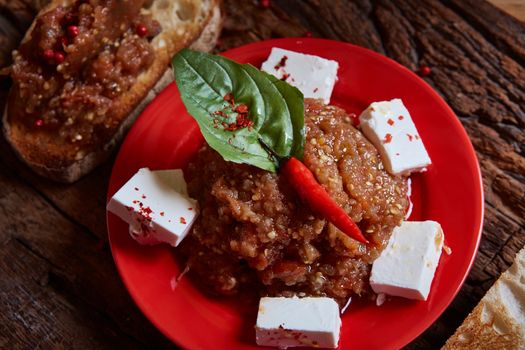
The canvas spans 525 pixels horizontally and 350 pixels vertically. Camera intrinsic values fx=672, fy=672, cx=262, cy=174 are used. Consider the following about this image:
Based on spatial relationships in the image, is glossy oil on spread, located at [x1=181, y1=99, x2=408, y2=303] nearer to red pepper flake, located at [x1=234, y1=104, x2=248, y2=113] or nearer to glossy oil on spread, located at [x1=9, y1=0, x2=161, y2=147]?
red pepper flake, located at [x1=234, y1=104, x2=248, y2=113]

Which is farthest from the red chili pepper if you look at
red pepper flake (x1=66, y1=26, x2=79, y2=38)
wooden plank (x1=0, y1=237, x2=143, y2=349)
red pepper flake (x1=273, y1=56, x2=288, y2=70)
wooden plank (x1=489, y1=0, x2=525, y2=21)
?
wooden plank (x1=489, y1=0, x2=525, y2=21)

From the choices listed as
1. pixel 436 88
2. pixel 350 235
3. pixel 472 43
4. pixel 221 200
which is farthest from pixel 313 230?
pixel 472 43

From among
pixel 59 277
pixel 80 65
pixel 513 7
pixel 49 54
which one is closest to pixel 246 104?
pixel 80 65

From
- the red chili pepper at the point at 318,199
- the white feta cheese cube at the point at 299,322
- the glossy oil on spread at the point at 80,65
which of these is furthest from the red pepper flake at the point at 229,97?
the white feta cheese cube at the point at 299,322

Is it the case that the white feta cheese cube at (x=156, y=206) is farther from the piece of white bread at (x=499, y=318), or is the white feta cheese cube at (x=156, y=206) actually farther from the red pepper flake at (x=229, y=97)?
the piece of white bread at (x=499, y=318)

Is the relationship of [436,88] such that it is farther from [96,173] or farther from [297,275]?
[96,173]

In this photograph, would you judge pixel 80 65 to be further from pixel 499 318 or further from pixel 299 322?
pixel 499 318
